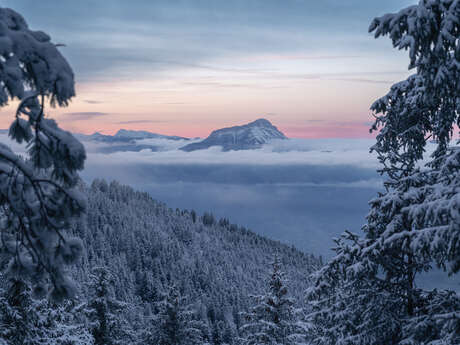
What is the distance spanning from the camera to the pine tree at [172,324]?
24.9m

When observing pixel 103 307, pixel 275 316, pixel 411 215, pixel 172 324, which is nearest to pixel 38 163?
pixel 411 215

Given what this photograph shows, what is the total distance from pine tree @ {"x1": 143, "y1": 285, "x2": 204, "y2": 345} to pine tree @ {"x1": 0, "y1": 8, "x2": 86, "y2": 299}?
66.7 feet

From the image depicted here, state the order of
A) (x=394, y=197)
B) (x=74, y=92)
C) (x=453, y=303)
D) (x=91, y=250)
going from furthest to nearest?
(x=91, y=250) → (x=394, y=197) → (x=453, y=303) → (x=74, y=92)

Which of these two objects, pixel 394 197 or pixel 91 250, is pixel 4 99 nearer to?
pixel 394 197

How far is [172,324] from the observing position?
25062 millimetres

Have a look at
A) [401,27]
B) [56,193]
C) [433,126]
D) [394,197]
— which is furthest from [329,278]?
[56,193]

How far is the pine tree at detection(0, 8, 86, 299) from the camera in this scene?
4.70 meters

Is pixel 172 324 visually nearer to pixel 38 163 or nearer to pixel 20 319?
pixel 20 319

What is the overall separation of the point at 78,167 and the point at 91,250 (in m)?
174

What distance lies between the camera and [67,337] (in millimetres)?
14188

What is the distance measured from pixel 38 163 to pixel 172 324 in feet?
72.3

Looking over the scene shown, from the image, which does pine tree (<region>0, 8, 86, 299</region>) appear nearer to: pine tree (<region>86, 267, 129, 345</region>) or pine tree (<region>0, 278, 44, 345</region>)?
pine tree (<region>0, 278, 44, 345</region>)

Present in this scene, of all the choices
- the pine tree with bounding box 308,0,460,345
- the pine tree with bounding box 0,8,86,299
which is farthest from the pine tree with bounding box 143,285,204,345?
the pine tree with bounding box 0,8,86,299

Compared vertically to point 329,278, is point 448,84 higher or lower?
higher
